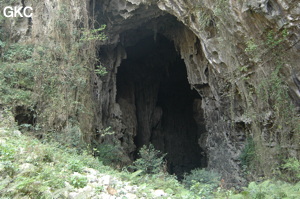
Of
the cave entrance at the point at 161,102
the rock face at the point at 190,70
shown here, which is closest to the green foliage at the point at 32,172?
the rock face at the point at 190,70

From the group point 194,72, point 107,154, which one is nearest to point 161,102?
point 194,72

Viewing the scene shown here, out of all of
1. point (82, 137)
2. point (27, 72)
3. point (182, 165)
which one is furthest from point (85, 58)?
point (182, 165)

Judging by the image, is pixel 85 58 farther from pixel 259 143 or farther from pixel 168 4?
pixel 259 143

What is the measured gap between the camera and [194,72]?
11.7m

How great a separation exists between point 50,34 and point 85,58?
58.0 inches

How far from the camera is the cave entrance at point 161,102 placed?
16047 millimetres

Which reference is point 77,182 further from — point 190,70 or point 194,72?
point 190,70

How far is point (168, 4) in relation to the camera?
Answer: 9.11 m

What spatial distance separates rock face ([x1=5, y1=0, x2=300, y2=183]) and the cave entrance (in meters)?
0.07

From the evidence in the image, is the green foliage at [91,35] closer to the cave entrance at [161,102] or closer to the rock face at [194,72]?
the rock face at [194,72]

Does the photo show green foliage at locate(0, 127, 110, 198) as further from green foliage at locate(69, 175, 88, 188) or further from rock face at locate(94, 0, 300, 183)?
rock face at locate(94, 0, 300, 183)

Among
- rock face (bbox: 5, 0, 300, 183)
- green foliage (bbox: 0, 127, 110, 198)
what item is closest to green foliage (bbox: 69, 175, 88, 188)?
green foliage (bbox: 0, 127, 110, 198)

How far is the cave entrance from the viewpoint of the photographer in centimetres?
1605

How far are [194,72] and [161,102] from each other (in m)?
7.53
